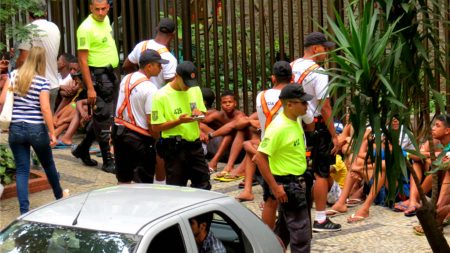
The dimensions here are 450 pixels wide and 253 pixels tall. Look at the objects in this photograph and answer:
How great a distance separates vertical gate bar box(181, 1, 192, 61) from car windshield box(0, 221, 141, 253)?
805cm

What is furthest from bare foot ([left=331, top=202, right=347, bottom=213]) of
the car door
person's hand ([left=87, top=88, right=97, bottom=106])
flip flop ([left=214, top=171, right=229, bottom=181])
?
the car door

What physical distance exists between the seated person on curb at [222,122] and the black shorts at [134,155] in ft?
7.87

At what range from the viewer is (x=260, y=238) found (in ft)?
20.4

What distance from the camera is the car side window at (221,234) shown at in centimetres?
590

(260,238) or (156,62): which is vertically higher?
(156,62)

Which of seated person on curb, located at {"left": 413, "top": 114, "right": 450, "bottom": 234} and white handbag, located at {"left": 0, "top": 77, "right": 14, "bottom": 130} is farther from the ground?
white handbag, located at {"left": 0, "top": 77, "right": 14, "bottom": 130}

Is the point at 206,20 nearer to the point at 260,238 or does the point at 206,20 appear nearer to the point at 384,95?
the point at 384,95

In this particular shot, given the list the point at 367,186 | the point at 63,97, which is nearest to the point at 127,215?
the point at 367,186

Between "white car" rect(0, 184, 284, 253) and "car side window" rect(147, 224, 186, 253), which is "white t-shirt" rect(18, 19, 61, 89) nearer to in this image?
"white car" rect(0, 184, 284, 253)

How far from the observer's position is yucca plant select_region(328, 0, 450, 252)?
273 inches

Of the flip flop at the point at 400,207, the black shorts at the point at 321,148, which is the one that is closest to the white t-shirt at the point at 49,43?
the black shorts at the point at 321,148

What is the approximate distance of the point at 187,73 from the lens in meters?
8.83

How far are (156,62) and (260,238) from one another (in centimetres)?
363

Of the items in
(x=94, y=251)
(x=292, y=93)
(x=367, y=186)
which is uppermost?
(x=292, y=93)
